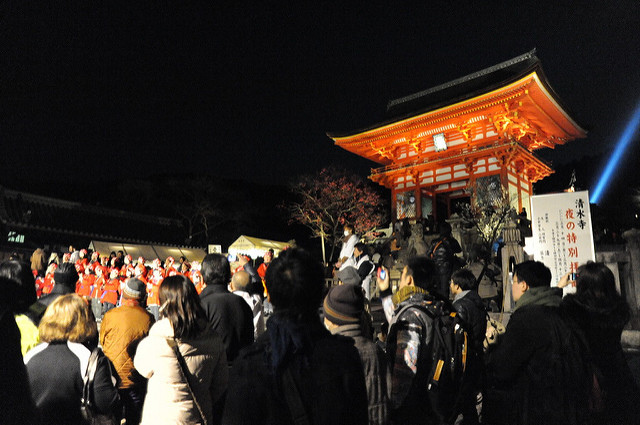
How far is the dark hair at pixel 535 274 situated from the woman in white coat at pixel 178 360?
2195 mm

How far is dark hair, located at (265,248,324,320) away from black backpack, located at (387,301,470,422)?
119 centimetres

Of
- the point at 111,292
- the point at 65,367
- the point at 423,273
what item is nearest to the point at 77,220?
the point at 111,292

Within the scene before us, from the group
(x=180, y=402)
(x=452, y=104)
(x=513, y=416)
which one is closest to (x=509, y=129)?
(x=452, y=104)

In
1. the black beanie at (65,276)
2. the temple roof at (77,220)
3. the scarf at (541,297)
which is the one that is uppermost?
the temple roof at (77,220)

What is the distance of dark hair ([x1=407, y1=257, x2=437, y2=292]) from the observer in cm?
279

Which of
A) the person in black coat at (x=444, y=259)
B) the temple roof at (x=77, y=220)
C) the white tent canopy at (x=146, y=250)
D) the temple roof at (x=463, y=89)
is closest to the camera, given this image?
the person in black coat at (x=444, y=259)

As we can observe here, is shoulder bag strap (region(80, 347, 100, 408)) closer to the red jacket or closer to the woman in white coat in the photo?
the woman in white coat

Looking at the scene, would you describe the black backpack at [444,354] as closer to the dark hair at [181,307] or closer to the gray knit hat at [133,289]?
the dark hair at [181,307]

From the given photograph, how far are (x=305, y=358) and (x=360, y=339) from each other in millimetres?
687

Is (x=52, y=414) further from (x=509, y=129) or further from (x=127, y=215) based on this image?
(x=127, y=215)

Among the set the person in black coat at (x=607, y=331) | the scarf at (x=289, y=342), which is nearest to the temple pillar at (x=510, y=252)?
the person in black coat at (x=607, y=331)

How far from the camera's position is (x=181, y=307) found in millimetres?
2434

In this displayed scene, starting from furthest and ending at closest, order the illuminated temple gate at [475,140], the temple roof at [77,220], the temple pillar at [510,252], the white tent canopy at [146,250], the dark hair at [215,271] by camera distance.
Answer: the white tent canopy at [146,250], the illuminated temple gate at [475,140], the temple roof at [77,220], the temple pillar at [510,252], the dark hair at [215,271]

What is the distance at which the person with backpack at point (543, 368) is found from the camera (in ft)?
7.85
